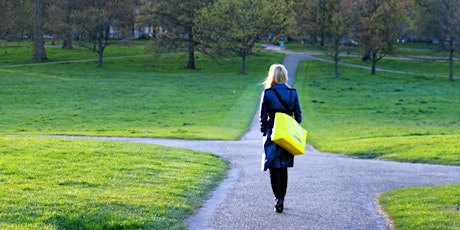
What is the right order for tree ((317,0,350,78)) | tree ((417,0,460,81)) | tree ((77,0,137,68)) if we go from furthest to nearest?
tree ((77,0,137,68))
tree ((317,0,350,78))
tree ((417,0,460,81))

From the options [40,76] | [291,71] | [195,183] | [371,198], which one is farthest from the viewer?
[291,71]

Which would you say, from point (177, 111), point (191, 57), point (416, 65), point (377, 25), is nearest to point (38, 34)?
point (191, 57)

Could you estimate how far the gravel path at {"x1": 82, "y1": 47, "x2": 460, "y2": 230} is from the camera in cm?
927

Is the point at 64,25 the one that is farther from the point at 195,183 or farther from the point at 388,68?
the point at 195,183

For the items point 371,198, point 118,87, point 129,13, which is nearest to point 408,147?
point 371,198

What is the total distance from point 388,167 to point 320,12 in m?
52.7

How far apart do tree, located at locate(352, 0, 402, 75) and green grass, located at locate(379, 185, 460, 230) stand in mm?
54635

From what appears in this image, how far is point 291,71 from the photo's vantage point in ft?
217

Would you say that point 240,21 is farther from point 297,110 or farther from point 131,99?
point 297,110

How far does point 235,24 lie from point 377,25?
13727 mm

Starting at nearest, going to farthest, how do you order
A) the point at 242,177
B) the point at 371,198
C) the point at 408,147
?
the point at 371,198, the point at 242,177, the point at 408,147

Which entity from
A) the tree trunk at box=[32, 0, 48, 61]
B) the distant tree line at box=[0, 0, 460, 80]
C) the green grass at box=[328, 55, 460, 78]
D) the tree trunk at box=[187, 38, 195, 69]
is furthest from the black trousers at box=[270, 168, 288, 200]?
the tree trunk at box=[32, 0, 48, 61]

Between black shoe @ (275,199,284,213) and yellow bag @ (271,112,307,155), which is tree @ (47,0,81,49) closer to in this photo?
yellow bag @ (271,112,307,155)

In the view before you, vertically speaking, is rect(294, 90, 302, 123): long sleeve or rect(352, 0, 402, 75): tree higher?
rect(352, 0, 402, 75): tree
